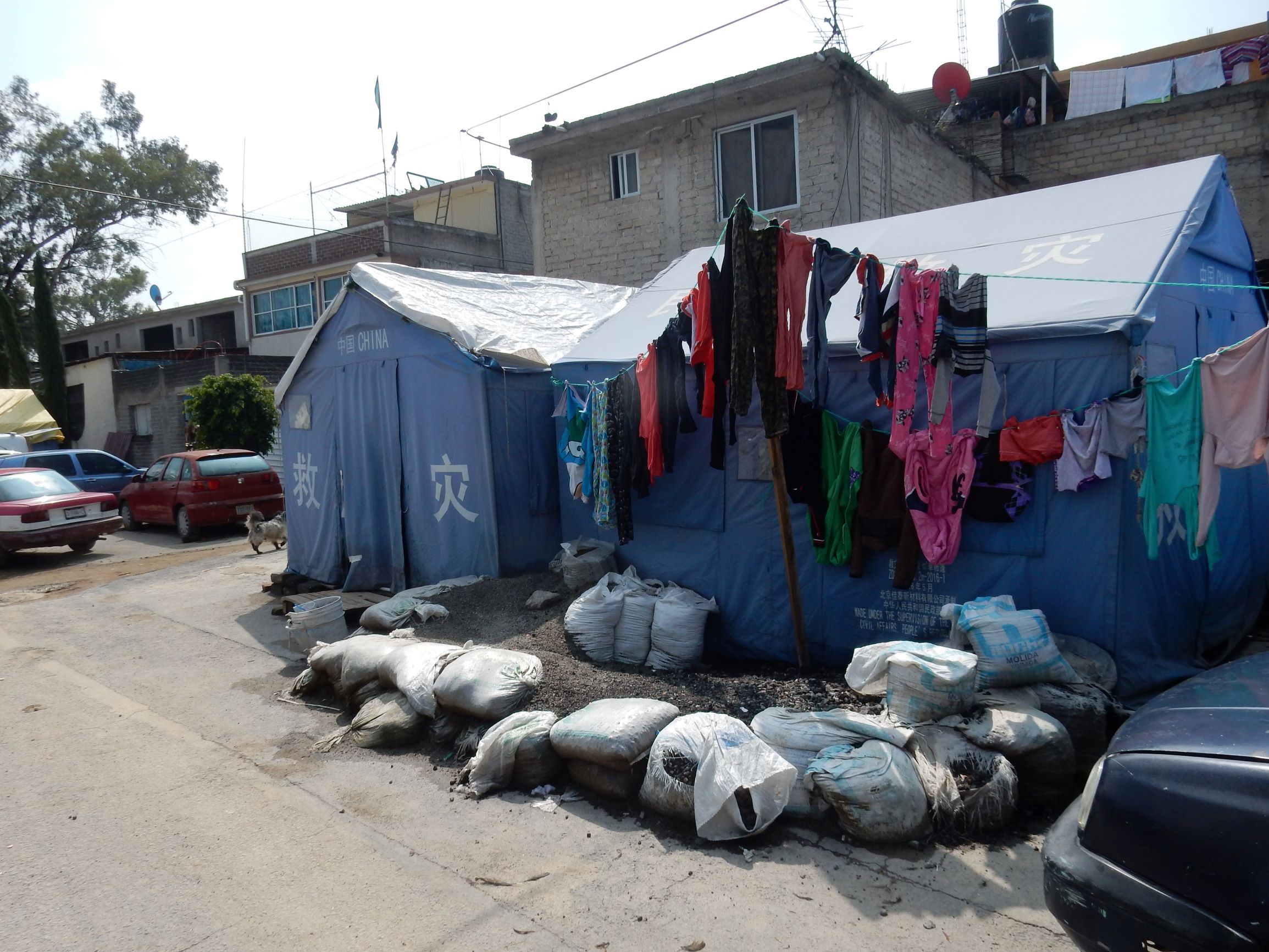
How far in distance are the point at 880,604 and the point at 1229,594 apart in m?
2.72

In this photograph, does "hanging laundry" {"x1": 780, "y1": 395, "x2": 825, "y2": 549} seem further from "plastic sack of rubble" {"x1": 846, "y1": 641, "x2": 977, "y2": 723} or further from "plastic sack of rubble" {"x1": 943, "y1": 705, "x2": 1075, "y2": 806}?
"plastic sack of rubble" {"x1": 943, "y1": 705, "x2": 1075, "y2": 806}

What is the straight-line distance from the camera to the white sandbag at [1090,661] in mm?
4992

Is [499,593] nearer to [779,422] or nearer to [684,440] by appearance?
[684,440]

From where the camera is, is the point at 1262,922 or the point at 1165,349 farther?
the point at 1165,349

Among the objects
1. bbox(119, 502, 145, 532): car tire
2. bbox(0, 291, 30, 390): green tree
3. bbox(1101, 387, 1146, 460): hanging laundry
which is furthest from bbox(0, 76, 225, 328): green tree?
bbox(1101, 387, 1146, 460): hanging laundry

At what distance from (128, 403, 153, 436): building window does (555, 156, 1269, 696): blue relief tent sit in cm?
2381

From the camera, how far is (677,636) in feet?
21.7

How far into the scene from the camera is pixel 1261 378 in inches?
178

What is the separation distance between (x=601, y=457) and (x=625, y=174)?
10.6 meters

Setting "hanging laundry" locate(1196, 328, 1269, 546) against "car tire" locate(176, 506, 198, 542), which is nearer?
"hanging laundry" locate(1196, 328, 1269, 546)

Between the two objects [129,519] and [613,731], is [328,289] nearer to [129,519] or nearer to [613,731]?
[129,519]

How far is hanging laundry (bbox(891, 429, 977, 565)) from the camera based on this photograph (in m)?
5.41

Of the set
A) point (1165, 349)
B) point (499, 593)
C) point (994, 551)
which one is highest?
point (1165, 349)

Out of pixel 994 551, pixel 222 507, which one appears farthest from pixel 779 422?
pixel 222 507
